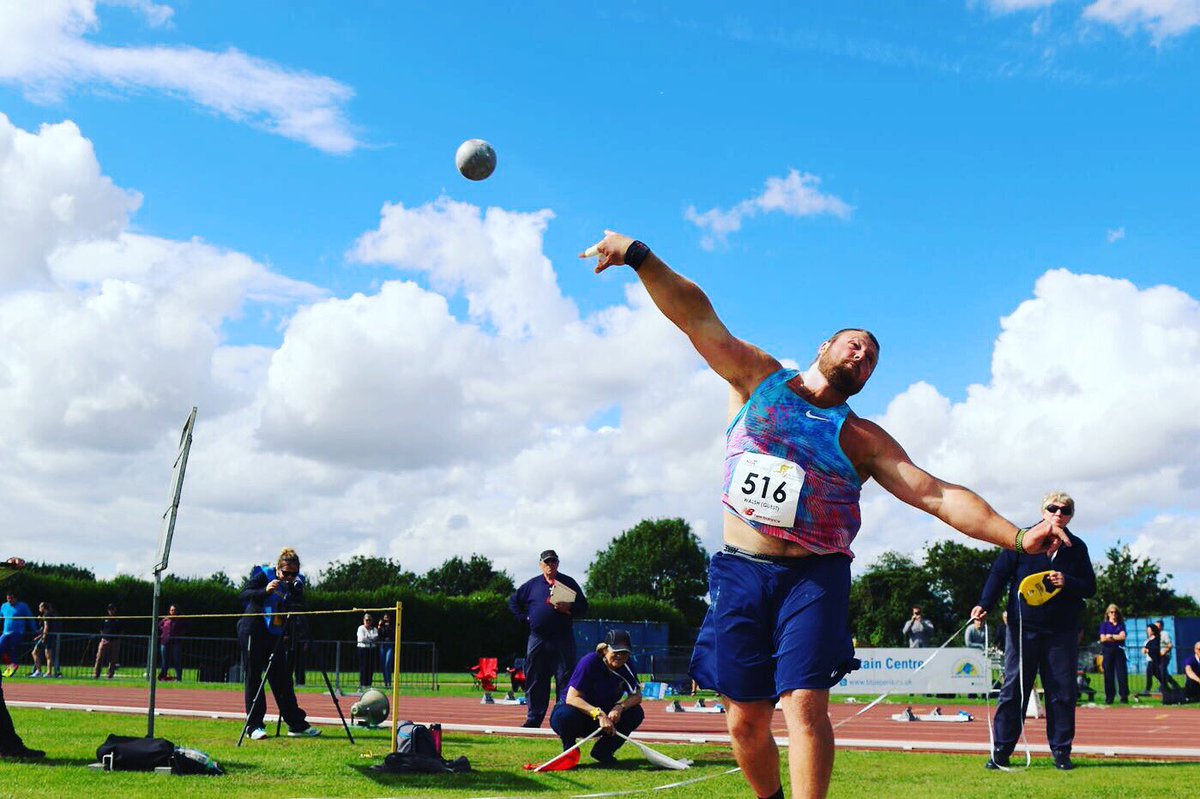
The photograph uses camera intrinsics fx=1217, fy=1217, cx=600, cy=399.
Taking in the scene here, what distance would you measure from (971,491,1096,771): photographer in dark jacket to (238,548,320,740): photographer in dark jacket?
6715mm

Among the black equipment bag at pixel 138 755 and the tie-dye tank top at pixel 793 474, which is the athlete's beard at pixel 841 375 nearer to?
the tie-dye tank top at pixel 793 474

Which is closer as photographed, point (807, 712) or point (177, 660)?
point (807, 712)

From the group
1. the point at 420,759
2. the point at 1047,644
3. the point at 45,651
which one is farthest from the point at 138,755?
the point at 45,651

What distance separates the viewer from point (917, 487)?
16.9ft

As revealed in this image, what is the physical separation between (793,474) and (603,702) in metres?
6.32

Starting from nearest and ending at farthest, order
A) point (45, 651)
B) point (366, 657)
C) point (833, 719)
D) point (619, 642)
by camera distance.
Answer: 1. point (619, 642)
2. point (833, 719)
3. point (366, 657)
4. point (45, 651)

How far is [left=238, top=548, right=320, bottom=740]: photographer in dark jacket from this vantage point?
1231 centimetres

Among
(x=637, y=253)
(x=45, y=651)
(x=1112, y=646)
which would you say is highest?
(x=637, y=253)

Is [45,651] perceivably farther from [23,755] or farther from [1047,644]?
[1047,644]

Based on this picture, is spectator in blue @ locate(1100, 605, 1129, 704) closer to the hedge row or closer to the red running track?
the red running track

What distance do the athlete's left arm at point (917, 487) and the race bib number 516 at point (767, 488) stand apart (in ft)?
1.03

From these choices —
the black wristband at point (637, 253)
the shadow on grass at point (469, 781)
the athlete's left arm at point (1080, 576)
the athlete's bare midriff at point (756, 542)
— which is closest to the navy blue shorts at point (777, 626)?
the athlete's bare midriff at point (756, 542)

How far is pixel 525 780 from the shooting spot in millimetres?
9023

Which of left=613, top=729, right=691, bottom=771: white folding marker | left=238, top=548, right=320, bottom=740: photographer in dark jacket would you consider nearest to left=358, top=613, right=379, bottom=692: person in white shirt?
left=238, top=548, right=320, bottom=740: photographer in dark jacket
